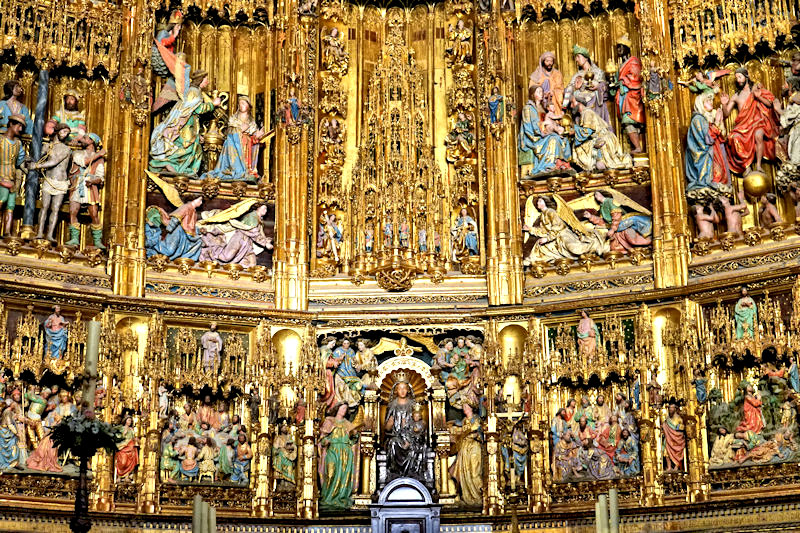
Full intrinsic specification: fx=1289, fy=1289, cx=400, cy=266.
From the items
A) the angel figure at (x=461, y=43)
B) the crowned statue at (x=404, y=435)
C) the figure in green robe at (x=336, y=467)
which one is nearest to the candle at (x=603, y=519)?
the crowned statue at (x=404, y=435)

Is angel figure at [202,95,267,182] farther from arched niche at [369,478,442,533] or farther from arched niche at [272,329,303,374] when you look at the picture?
arched niche at [369,478,442,533]

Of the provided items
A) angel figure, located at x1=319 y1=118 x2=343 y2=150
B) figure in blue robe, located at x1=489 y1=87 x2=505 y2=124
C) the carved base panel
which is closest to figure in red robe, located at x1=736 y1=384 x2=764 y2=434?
figure in blue robe, located at x1=489 y1=87 x2=505 y2=124

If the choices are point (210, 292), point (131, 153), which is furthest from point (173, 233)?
point (131, 153)

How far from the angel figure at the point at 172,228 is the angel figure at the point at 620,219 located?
21.5ft

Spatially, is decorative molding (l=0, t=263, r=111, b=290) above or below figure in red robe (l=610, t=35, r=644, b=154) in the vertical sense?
below

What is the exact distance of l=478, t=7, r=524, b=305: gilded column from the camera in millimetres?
22062

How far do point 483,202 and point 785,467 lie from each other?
6.93 metres

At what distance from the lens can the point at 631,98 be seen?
22.3 meters

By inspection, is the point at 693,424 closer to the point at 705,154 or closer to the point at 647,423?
the point at 647,423

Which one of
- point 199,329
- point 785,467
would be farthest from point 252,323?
point 785,467

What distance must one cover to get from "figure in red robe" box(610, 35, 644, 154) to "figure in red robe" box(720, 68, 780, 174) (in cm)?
154

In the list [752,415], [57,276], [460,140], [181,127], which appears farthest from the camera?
[460,140]

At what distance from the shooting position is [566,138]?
22.6 meters

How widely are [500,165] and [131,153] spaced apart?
6.35 meters
